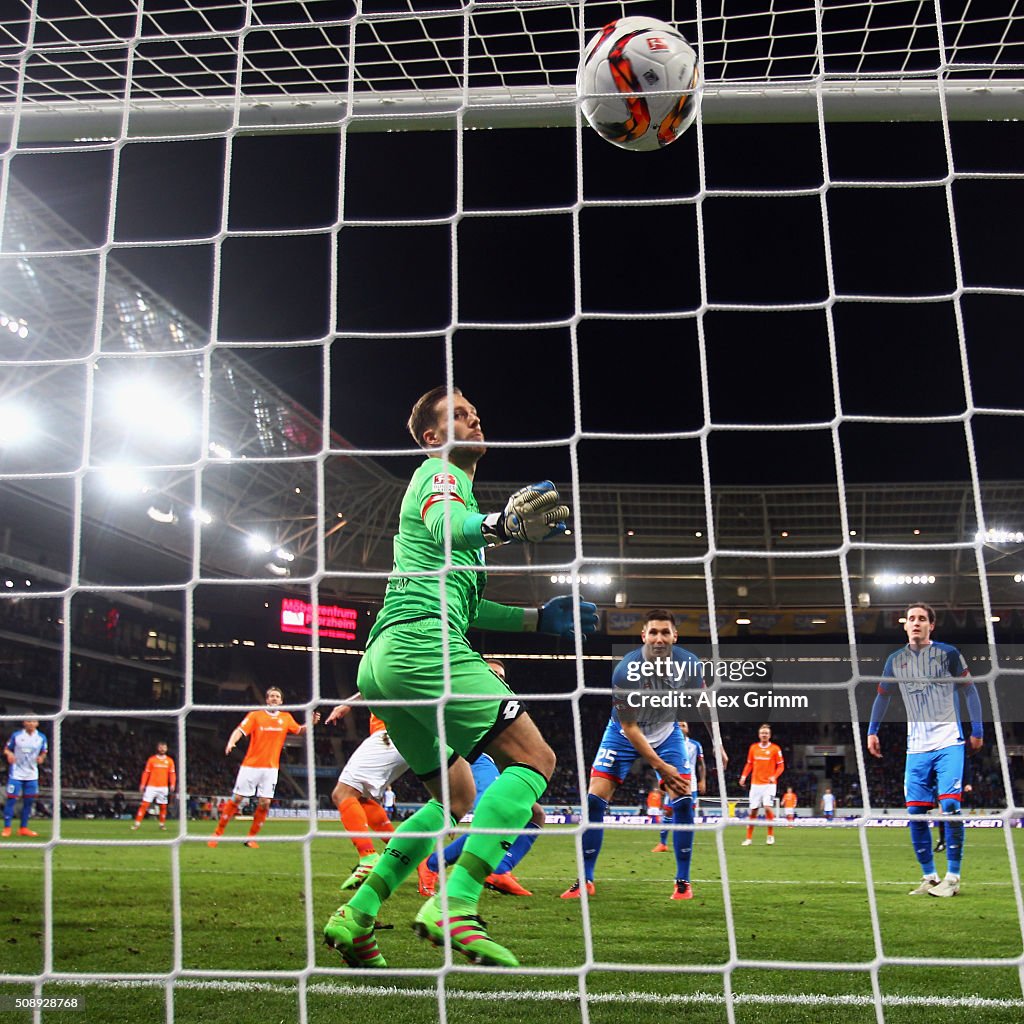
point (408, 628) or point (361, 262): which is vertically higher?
point (361, 262)

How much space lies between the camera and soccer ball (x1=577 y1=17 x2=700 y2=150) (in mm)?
3379

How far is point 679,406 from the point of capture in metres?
28.5

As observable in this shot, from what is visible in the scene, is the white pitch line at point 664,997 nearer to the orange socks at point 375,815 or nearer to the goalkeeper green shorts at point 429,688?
the goalkeeper green shorts at point 429,688

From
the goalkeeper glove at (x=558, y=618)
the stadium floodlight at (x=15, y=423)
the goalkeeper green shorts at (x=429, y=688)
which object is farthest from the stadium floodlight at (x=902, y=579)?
the goalkeeper green shorts at (x=429, y=688)

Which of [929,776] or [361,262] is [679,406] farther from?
[929,776]

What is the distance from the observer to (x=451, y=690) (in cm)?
304

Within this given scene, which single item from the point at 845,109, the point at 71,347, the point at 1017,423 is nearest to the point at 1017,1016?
the point at 845,109

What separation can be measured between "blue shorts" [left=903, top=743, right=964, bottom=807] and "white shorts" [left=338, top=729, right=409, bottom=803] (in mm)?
3089

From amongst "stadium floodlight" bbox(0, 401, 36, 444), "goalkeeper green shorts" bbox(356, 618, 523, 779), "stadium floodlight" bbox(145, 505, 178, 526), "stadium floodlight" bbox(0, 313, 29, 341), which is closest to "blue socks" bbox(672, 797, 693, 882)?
"goalkeeper green shorts" bbox(356, 618, 523, 779)

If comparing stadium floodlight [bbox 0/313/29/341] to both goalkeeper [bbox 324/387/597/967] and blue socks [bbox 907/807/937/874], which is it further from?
blue socks [bbox 907/807/937/874]

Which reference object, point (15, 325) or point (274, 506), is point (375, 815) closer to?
point (15, 325)

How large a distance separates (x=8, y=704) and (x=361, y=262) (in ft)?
47.9

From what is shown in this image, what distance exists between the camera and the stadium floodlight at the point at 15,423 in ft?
70.5

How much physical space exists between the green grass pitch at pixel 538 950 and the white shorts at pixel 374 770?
633 mm
